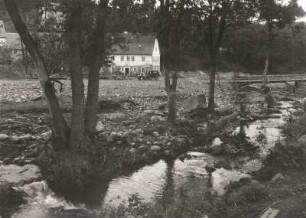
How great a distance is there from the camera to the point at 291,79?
186ft

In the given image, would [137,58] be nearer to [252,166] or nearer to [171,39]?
[171,39]

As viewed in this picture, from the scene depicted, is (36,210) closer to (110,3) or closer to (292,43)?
(110,3)

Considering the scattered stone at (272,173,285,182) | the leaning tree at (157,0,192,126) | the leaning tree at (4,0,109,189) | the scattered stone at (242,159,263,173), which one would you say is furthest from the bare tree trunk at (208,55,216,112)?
the leaning tree at (4,0,109,189)

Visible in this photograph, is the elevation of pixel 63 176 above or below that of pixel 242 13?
below

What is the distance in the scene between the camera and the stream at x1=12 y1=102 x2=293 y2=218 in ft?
39.6

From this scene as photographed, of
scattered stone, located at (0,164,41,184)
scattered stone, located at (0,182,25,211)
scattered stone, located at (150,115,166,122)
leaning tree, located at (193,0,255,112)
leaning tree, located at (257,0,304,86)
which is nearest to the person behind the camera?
scattered stone, located at (0,182,25,211)

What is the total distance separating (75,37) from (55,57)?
10.5 feet

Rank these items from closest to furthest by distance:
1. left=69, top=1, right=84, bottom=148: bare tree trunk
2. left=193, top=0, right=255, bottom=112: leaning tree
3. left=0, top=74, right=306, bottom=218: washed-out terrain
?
1. left=0, top=74, right=306, bottom=218: washed-out terrain
2. left=69, top=1, right=84, bottom=148: bare tree trunk
3. left=193, top=0, right=255, bottom=112: leaning tree

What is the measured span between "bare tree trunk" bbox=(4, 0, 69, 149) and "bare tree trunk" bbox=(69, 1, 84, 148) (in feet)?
0.98

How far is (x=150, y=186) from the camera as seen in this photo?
564 inches

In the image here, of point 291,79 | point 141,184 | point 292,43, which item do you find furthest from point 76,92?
point 292,43

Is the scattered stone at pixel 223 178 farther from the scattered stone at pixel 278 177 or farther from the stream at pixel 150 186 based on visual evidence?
the scattered stone at pixel 278 177

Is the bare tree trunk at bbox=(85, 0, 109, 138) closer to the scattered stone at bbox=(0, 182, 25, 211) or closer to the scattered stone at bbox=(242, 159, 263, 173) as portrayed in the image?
the scattered stone at bbox=(0, 182, 25, 211)

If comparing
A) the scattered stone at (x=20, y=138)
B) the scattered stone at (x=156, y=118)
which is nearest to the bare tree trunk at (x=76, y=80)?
the scattered stone at (x=20, y=138)
